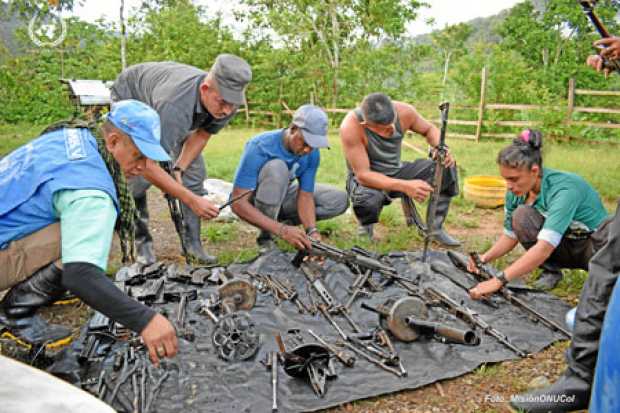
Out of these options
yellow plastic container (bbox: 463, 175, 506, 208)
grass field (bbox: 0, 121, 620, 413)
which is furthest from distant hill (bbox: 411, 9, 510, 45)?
yellow plastic container (bbox: 463, 175, 506, 208)

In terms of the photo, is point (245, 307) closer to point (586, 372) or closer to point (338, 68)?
point (586, 372)

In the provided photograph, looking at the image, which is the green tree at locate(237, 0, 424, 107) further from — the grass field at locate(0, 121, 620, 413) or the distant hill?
the grass field at locate(0, 121, 620, 413)

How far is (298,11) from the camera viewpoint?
20.0 m

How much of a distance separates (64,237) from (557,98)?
14.5 meters

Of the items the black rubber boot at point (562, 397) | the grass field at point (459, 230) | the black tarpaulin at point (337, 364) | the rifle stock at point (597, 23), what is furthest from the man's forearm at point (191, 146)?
the black rubber boot at point (562, 397)

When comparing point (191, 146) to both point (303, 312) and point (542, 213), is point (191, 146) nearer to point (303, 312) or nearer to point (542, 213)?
point (303, 312)

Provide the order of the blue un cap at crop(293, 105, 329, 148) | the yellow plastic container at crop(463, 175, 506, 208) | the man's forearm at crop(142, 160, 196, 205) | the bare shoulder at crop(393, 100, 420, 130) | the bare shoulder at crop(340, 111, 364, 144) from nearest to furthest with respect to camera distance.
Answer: the man's forearm at crop(142, 160, 196, 205), the blue un cap at crop(293, 105, 329, 148), the bare shoulder at crop(340, 111, 364, 144), the bare shoulder at crop(393, 100, 420, 130), the yellow plastic container at crop(463, 175, 506, 208)

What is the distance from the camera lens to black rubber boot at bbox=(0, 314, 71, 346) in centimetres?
301

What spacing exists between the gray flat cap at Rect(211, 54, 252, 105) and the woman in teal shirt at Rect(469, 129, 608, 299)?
2.07 m

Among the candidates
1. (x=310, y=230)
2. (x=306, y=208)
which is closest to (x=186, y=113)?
(x=306, y=208)

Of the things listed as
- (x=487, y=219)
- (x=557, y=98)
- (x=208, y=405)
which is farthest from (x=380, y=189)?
(x=557, y=98)

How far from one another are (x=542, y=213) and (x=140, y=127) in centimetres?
303

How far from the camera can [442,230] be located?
17.9 feet

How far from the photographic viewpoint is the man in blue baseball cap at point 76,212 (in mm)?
2186
